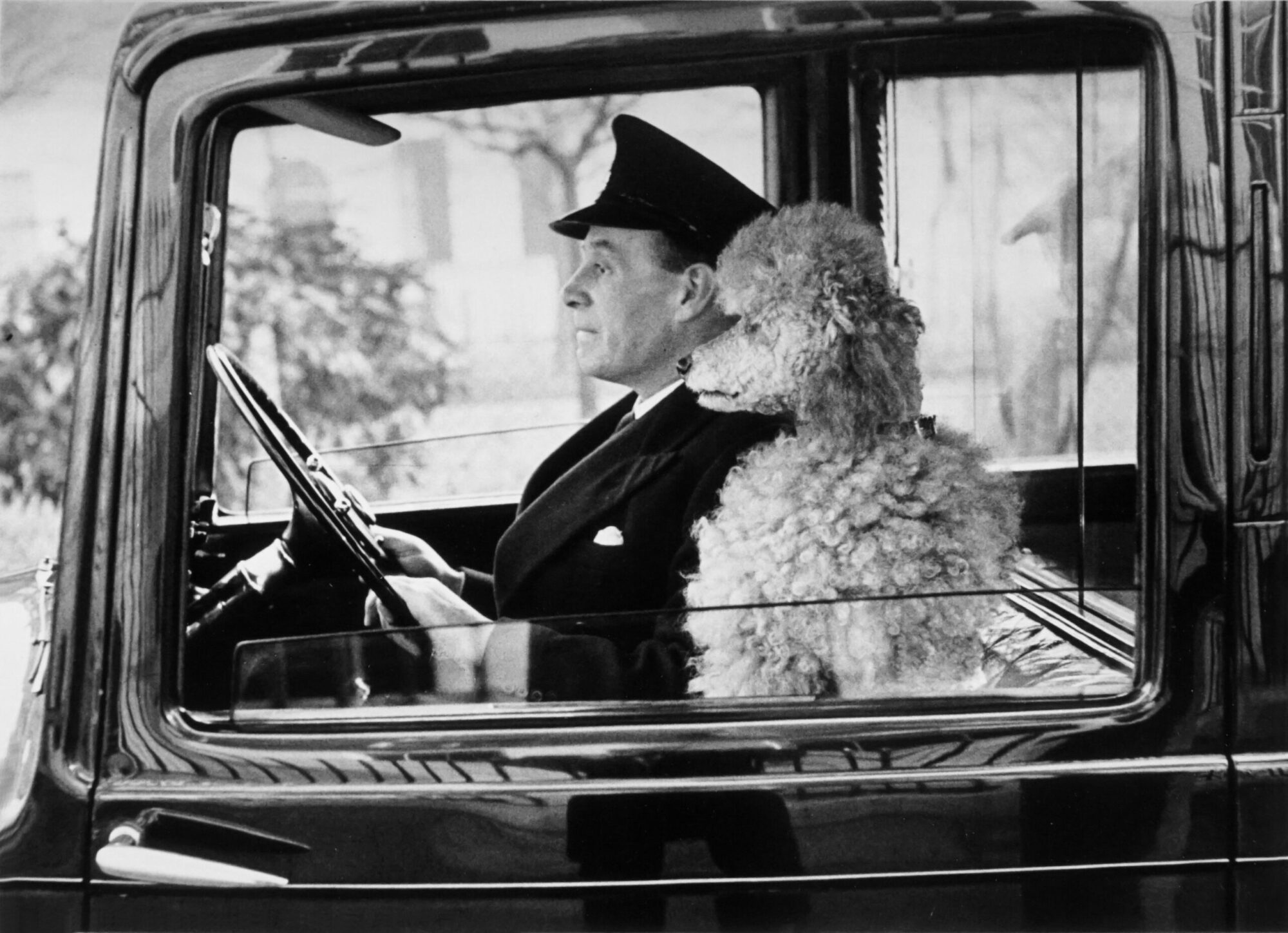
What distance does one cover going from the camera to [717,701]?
169 centimetres

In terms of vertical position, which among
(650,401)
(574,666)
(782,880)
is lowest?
(782,880)

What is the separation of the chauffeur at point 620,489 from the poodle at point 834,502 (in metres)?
0.04

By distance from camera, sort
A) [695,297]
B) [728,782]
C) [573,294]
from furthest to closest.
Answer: [695,297], [573,294], [728,782]

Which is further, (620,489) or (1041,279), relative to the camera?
(620,489)

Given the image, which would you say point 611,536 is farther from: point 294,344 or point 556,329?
point 294,344

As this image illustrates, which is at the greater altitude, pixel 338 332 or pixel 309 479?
pixel 338 332

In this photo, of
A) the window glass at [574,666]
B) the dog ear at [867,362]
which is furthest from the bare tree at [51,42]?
the dog ear at [867,362]

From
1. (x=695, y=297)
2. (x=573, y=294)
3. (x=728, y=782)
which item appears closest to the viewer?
(x=728, y=782)

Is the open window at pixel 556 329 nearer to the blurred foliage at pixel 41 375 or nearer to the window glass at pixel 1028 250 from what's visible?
the window glass at pixel 1028 250

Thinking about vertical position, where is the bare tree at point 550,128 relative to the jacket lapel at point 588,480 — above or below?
above

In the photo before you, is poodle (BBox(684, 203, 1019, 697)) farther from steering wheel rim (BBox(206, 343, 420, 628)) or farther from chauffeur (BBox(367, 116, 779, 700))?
steering wheel rim (BBox(206, 343, 420, 628))

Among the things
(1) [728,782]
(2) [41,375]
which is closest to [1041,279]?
(1) [728,782]

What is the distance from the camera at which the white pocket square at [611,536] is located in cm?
176

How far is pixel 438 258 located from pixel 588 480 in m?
0.36
